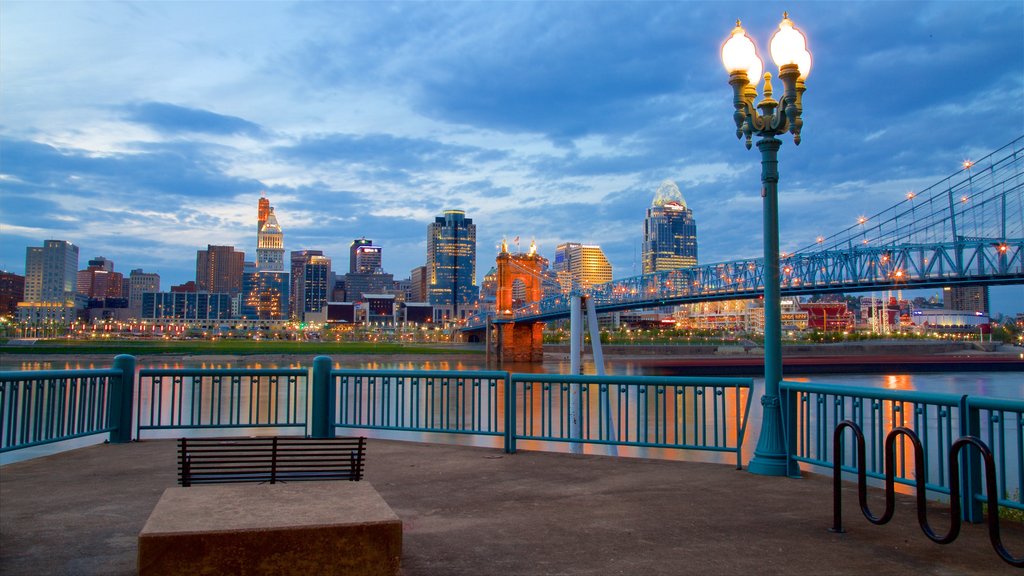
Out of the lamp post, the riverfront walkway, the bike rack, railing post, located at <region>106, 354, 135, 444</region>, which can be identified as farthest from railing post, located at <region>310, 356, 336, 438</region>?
the bike rack

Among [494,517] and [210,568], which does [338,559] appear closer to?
[210,568]

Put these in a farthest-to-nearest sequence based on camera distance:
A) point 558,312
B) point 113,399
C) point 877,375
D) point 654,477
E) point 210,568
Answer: point 558,312, point 877,375, point 113,399, point 654,477, point 210,568

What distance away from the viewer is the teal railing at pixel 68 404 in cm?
1007

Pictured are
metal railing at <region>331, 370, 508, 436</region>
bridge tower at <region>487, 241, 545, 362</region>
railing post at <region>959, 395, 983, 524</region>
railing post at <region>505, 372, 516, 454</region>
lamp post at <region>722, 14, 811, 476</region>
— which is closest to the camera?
railing post at <region>959, 395, 983, 524</region>

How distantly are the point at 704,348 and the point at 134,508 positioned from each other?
11161 cm

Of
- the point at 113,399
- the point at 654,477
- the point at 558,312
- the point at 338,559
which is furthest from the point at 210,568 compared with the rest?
the point at 558,312

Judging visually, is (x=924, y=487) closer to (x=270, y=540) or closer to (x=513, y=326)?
(x=270, y=540)

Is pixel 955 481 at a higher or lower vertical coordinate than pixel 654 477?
higher

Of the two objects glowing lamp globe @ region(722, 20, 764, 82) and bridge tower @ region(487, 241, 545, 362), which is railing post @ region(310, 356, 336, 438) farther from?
bridge tower @ region(487, 241, 545, 362)

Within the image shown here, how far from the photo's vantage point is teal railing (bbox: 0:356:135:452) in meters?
10.1

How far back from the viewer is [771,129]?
1041 cm

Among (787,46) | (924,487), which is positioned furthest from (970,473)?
(787,46)

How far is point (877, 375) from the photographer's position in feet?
243

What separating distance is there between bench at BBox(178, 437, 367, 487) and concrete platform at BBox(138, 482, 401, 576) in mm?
1012
